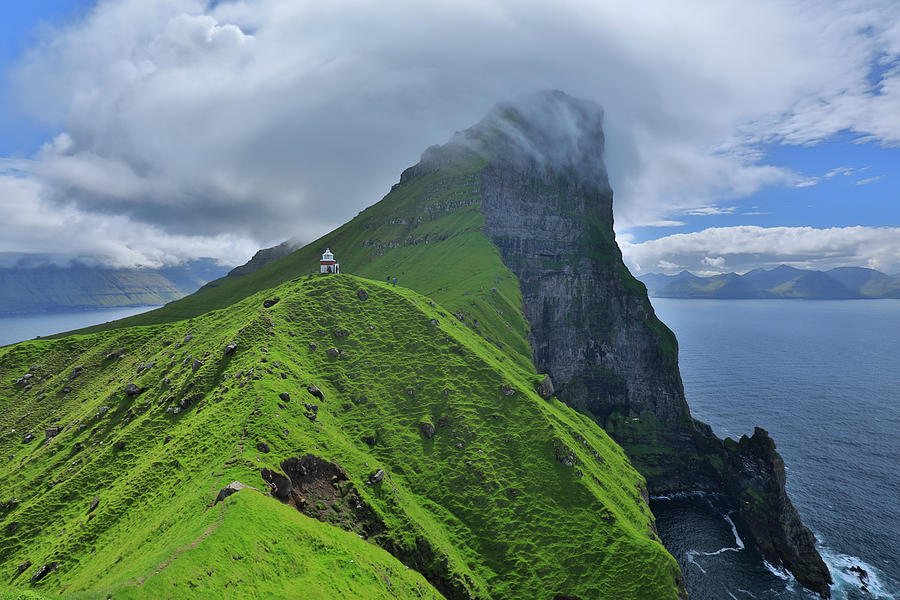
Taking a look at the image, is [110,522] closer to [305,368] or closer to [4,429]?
[305,368]

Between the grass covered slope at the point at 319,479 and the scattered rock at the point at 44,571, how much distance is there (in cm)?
55

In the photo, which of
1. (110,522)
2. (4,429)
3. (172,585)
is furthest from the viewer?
(4,429)

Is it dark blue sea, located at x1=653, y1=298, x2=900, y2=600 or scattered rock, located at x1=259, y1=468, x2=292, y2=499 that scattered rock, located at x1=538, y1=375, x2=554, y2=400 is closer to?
dark blue sea, located at x1=653, y1=298, x2=900, y2=600

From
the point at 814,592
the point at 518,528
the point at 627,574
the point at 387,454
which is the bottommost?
the point at 814,592

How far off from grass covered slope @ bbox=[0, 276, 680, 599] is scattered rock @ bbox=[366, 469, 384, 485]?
0.28 metres

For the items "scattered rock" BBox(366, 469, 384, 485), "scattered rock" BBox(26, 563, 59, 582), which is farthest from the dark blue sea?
"scattered rock" BBox(26, 563, 59, 582)

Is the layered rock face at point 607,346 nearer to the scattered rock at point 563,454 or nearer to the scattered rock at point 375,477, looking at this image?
the scattered rock at point 563,454

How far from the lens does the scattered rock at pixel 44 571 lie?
41344mm

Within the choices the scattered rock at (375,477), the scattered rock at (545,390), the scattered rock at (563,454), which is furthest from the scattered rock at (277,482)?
the scattered rock at (545,390)

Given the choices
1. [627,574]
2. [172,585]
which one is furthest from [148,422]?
[627,574]

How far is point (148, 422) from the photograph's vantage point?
2302 inches

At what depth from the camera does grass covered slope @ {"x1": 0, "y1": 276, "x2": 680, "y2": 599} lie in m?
37.4

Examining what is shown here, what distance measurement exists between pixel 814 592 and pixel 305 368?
384ft

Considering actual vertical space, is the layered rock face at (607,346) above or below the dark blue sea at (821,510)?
above
